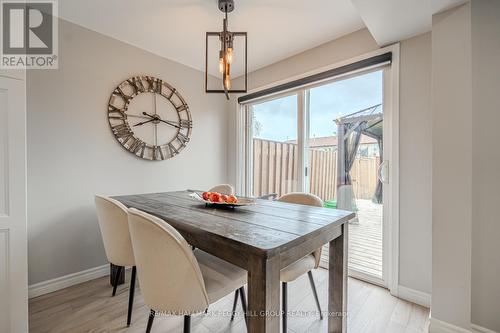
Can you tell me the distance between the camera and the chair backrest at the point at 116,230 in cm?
149

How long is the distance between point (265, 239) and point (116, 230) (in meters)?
1.15

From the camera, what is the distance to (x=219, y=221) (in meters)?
1.22

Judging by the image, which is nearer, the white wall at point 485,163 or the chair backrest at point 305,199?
the white wall at point 485,163

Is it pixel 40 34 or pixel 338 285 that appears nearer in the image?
pixel 338 285

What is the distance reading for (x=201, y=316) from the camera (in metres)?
1.68

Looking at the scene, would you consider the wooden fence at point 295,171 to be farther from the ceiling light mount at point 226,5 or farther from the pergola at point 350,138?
the ceiling light mount at point 226,5

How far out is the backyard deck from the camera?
86.2 inches

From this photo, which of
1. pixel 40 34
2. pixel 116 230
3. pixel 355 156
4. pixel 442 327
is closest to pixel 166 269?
pixel 116 230

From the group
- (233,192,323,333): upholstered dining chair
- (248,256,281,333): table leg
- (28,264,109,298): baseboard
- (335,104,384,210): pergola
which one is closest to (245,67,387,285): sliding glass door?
(335,104,384,210): pergola

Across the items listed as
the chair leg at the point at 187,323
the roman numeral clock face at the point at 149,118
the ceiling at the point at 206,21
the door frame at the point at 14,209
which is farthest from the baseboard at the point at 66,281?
the ceiling at the point at 206,21

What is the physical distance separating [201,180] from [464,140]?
8.98ft

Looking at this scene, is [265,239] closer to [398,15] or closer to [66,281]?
[398,15]

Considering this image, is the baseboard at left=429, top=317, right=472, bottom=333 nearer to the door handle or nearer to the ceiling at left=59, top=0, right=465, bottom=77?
the door handle

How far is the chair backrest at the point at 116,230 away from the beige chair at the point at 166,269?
0.54m
